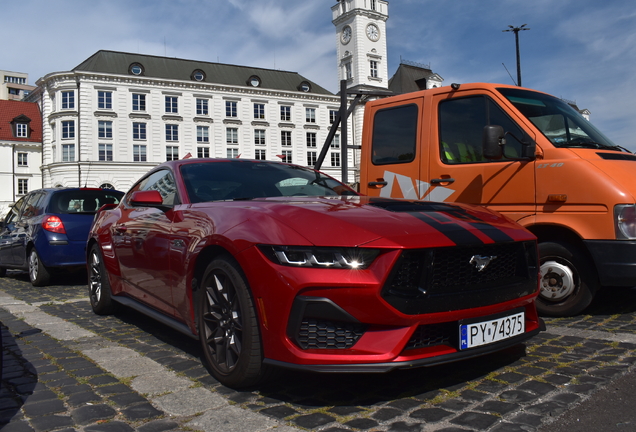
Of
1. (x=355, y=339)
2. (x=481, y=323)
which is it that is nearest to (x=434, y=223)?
(x=481, y=323)

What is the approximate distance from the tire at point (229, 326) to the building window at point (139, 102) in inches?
2191

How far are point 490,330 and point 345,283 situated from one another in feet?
3.02

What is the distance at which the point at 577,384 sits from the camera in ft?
10.2

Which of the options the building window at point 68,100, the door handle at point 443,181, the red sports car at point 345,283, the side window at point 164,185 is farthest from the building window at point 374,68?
the red sports car at point 345,283

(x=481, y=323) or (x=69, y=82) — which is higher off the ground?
(x=69, y=82)

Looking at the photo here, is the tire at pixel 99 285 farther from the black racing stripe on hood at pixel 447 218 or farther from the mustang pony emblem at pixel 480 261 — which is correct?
the mustang pony emblem at pixel 480 261

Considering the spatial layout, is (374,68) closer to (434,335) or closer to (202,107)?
(202,107)

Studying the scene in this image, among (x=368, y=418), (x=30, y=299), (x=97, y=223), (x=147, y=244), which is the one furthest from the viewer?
(x=30, y=299)

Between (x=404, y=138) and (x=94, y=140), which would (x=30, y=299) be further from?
(x=94, y=140)

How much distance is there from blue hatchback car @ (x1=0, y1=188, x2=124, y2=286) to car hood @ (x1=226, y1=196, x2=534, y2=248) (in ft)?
19.3

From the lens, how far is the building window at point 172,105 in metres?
56.6

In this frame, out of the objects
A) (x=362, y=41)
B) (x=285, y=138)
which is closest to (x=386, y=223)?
(x=285, y=138)

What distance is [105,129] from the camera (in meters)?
53.4

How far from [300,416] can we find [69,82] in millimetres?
56641
